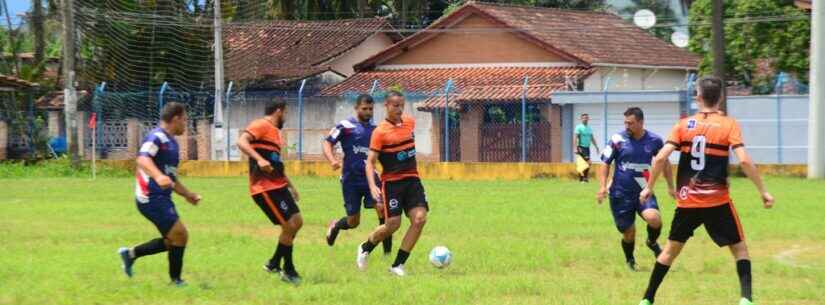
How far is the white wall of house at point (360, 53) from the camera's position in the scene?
2195 inches

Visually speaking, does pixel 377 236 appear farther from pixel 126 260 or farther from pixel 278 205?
pixel 126 260

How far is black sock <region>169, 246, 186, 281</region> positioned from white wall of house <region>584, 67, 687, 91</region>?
115 ft

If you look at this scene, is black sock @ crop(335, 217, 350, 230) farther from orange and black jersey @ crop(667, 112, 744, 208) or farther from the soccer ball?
orange and black jersey @ crop(667, 112, 744, 208)

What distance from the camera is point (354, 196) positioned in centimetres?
1489

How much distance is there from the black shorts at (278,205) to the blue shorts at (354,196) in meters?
2.34

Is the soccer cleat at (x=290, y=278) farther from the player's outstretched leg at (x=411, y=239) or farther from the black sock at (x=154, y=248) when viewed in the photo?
the black sock at (x=154, y=248)

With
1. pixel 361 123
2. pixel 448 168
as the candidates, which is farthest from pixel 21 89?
pixel 361 123

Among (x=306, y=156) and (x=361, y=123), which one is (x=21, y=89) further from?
(x=361, y=123)

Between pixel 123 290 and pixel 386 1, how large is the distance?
5323cm

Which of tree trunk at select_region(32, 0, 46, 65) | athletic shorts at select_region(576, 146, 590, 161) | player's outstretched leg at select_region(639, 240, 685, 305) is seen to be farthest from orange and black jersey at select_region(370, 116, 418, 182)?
tree trunk at select_region(32, 0, 46, 65)

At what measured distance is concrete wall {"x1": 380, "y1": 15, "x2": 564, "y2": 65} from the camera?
166ft

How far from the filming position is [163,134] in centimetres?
1152

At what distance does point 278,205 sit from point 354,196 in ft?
8.34

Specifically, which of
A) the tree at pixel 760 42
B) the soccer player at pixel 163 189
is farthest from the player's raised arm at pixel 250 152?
the tree at pixel 760 42
